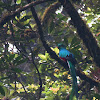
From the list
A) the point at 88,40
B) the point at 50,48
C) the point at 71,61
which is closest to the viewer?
the point at 50,48

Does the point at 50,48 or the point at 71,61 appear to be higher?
the point at 50,48

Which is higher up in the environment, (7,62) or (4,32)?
(4,32)

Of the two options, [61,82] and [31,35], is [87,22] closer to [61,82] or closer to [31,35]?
[31,35]

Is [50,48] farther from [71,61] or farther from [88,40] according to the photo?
[88,40]

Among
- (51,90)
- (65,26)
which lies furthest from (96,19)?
(51,90)

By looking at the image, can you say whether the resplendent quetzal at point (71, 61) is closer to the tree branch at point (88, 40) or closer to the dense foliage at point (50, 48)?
the dense foliage at point (50, 48)

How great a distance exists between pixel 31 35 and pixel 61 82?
117 cm

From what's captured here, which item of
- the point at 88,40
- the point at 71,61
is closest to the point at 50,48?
the point at 71,61

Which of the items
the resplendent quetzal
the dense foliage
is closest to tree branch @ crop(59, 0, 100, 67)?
the dense foliage

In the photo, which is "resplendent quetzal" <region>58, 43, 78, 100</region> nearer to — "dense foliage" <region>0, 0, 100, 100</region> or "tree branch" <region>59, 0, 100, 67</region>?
"dense foliage" <region>0, 0, 100, 100</region>

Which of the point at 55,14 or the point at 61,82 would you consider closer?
the point at 55,14

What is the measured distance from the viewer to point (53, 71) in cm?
399

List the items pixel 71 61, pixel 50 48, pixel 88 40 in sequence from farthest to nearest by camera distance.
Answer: pixel 71 61 < pixel 88 40 < pixel 50 48

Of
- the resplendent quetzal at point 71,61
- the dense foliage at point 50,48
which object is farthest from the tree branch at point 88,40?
the resplendent quetzal at point 71,61
